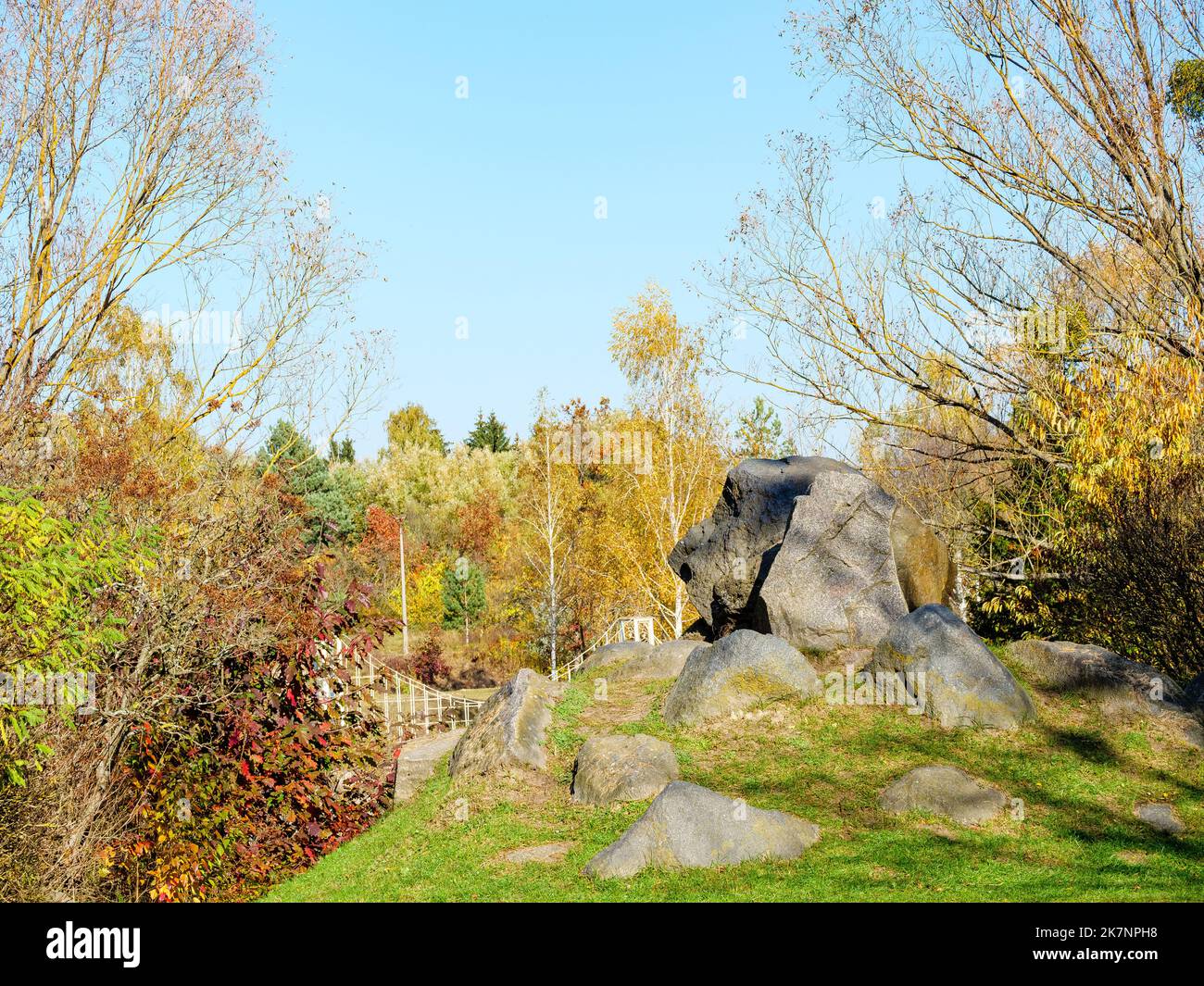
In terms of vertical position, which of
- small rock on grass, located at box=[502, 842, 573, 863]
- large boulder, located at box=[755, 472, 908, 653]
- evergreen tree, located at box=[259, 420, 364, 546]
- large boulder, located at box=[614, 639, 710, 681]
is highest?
evergreen tree, located at box=[259, 420, 364, 546]

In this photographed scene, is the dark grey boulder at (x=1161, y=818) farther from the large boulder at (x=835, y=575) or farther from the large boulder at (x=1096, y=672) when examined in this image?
the large boulder at (x=835, y=575)

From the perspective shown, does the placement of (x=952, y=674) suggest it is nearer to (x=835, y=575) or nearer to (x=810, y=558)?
(x=835, y=575)

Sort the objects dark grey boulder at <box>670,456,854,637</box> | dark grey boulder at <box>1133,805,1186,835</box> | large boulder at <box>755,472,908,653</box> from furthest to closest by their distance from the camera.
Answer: dark grey boulder at <box>670,456,854,637</box>, large boulder at <box>755,472,908,653</box>, dark grey boulder at <box>1133,805,1186,835</box>

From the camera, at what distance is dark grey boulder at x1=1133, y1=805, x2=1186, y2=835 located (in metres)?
8.98

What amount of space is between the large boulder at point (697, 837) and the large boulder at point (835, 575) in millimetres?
4374

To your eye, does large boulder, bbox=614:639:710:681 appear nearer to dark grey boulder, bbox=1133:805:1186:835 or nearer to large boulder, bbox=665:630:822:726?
large boulder, bbox=665:630:822:726

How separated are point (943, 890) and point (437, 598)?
36.6 metres

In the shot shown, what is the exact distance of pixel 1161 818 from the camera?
360 inches

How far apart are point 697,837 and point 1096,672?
5648mm

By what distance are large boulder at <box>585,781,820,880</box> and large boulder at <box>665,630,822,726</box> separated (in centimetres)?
286

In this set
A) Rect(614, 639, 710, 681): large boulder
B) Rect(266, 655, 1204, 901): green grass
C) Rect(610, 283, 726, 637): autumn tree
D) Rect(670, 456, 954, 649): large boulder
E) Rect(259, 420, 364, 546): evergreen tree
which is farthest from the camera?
Rect(259, 420, 364, 546): evergreen tree

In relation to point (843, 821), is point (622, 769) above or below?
above

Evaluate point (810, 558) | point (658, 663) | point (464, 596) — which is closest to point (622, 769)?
point (658, 663)

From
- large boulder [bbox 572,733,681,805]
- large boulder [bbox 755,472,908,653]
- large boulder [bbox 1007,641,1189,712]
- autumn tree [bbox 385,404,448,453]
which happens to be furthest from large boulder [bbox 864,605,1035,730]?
autumn tree [bbox 385,404,448,453]
